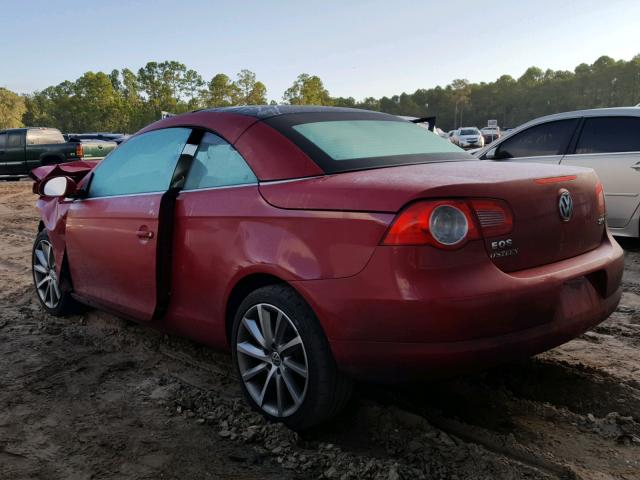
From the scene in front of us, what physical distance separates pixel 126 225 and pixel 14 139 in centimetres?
1810

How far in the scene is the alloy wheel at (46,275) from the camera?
480 centimetres

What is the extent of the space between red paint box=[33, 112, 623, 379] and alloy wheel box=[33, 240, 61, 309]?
2.02m

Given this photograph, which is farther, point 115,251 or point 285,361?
point 115,251

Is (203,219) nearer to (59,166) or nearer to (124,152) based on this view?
(124,152)

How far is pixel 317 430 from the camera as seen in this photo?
2.80 m

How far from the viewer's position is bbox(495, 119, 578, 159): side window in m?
7.12

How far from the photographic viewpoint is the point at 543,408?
2.94 meters

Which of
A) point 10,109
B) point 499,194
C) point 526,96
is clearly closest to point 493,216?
point 499,194

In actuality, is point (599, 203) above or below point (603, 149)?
below

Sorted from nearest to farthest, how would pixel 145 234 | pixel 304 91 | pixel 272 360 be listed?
pixel 272 360 < pixel 145 234 < pixel 304 91

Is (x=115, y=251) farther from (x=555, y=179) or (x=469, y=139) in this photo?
(x=469, y=139)

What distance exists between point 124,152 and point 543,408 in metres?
3.05

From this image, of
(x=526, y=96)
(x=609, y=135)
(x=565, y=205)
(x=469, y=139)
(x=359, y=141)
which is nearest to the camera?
(x=565, y=205)

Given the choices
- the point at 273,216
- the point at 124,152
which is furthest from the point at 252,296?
the point at 124,152
